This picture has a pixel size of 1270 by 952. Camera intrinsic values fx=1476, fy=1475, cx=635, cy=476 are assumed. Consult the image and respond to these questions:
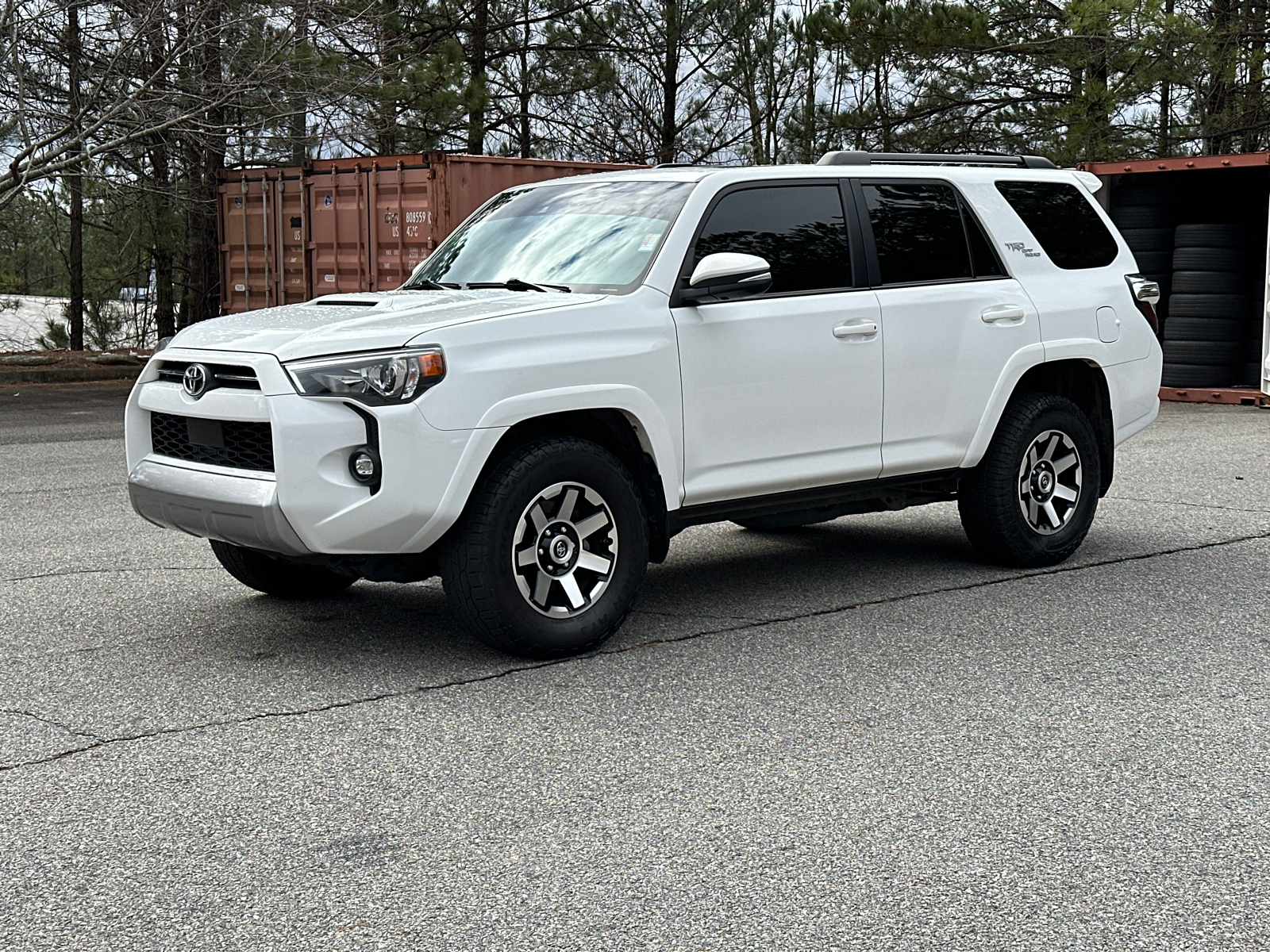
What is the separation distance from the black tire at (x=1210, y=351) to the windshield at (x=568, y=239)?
12741 mm

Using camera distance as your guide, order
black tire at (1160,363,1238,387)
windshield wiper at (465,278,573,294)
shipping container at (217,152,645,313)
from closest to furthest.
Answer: windshield wiper at (465,278,573,294) < shipping container at (217,152,645,313) < black tire at (1160,363,1238,387)

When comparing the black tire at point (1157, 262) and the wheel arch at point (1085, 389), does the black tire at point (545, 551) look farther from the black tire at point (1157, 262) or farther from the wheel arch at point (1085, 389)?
the black tire at point (1157, 262)

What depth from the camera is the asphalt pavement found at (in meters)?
3.42

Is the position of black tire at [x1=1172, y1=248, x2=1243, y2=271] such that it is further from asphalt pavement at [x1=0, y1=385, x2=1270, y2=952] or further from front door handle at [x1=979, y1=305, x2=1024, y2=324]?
front door handle at [x1=979, y1=305, x2=1024, y2=324]

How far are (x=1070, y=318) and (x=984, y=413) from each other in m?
0.82

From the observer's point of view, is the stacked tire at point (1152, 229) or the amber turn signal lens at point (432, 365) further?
the stacked tire at point (1152, 229)

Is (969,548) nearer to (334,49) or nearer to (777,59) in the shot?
(334,49)

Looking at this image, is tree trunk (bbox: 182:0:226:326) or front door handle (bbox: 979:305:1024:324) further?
tree trunk (bbox: 182:0:226:326)

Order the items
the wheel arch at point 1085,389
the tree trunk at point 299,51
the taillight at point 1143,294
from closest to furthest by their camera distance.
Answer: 1. the wheel arch at point 1085,389
2. the taillight at point 1143,294
3. the tree trunk at point 299,51

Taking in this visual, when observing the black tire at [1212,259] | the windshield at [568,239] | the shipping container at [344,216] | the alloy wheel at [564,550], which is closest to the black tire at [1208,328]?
the black tire at [1212,259]

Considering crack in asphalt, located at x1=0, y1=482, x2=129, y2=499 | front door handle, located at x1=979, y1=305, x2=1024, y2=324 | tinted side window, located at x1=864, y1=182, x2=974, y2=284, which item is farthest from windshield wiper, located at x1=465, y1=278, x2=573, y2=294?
crack in asphalt, located at x1=0, y1=482, x2=129, y2=499

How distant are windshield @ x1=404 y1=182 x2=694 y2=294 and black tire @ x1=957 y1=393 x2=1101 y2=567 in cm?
212

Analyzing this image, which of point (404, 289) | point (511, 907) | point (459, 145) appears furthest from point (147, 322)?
point (511, 907)

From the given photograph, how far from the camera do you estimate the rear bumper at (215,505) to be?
5.17 metres
